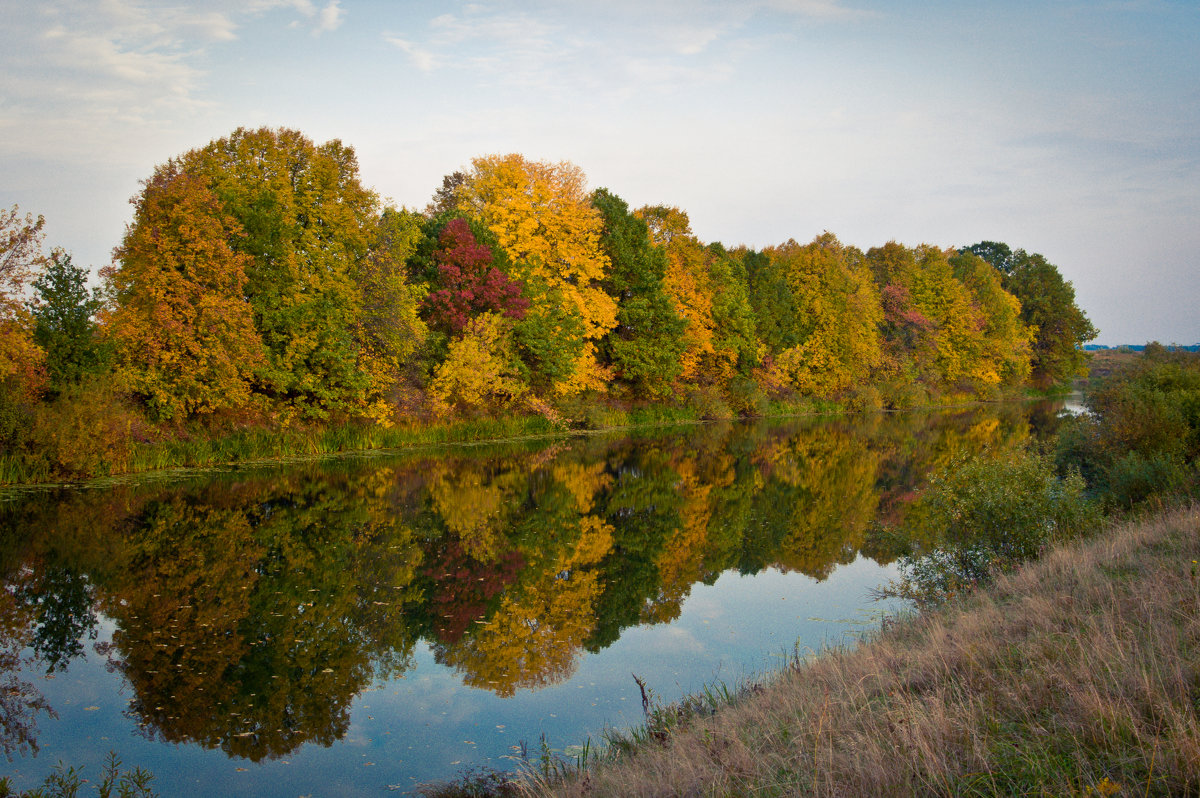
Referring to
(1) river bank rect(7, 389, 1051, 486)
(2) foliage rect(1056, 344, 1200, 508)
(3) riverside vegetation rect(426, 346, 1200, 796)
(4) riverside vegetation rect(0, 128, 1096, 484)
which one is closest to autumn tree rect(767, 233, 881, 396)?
(4) riverside vegetation rect(0, 128, 1096, 484)

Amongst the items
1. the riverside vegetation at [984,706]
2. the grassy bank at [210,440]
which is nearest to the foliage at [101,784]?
the riverside vegetation at [984,706]

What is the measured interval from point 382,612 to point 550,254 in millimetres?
29769

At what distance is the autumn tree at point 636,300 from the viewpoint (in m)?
42.4

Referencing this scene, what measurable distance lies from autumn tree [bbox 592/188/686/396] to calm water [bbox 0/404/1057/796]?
20289 millimetres

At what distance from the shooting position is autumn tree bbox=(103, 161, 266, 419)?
22.5m

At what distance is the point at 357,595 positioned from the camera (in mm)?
11914

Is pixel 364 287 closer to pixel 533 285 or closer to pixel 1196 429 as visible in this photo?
pixel 533 285

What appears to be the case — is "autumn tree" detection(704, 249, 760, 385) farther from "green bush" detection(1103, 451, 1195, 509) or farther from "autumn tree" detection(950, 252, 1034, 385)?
"green bush" detection(1103, 451, 1195, 509)

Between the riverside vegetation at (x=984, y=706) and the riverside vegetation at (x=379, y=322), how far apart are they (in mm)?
19730

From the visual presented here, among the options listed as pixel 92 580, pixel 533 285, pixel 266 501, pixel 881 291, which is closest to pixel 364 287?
pixel 533 285

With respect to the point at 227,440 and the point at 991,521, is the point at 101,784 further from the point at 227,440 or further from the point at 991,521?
the point at 227,440

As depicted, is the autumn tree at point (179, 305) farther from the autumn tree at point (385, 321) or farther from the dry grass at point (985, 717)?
the dry grass at point (985, 717)

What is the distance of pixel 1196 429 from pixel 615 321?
93.0 feet

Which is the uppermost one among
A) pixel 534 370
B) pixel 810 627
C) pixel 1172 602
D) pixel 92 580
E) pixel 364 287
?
pixel 364 287
